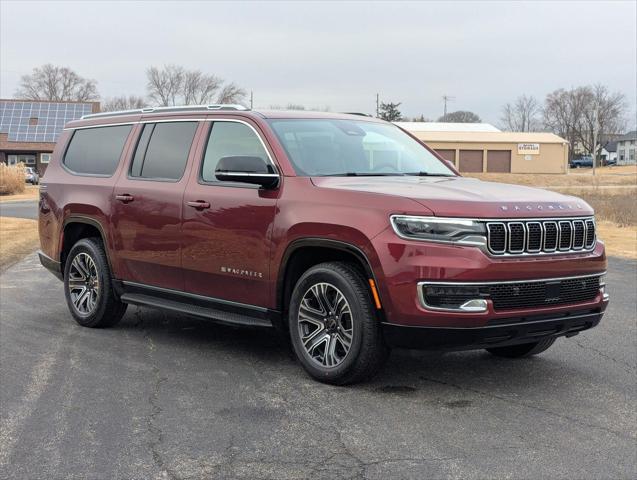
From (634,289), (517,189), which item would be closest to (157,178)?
(517,189)

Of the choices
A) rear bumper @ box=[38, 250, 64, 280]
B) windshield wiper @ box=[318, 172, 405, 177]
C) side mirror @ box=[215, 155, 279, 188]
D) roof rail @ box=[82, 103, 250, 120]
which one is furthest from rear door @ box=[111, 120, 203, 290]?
windshield wiper @ box=[318, 172, 405, 177]

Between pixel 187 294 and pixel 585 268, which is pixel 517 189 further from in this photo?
pixel 187 294

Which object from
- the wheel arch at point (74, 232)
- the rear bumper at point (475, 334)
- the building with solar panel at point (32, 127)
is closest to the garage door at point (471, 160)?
the building with solar panel at point (32, 127)

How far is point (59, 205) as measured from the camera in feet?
25.3

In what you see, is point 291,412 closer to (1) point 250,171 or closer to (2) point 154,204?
(1) point 250,171

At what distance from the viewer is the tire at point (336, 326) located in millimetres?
4941

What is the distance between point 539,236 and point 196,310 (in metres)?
2.82

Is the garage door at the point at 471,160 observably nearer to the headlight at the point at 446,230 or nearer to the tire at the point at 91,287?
the tire at the point at 91,287

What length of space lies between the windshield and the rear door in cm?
98

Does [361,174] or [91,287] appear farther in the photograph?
[91,287]

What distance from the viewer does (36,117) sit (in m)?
74.9

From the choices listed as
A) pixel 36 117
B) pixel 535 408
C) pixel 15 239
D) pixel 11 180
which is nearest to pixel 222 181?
pixel 535 408

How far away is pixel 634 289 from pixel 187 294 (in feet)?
21.0

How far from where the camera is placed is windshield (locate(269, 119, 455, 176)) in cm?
579
